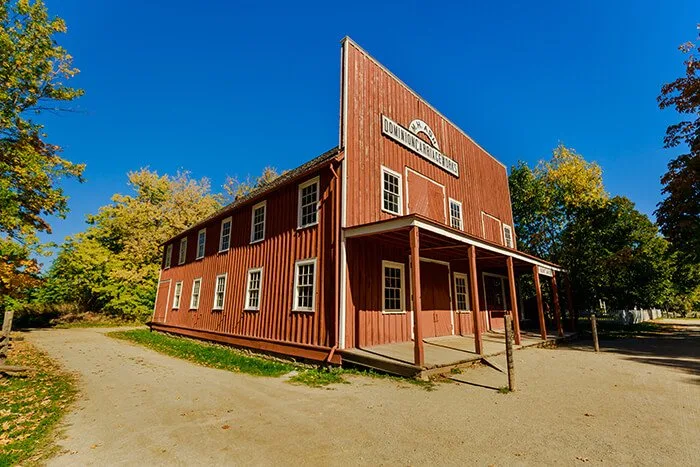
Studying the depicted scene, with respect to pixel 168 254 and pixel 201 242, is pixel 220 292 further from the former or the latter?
pixel 168 254

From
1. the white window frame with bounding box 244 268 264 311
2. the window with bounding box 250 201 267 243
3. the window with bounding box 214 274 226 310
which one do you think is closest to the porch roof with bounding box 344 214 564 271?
the white window frame with bounding box 244 268 264 311

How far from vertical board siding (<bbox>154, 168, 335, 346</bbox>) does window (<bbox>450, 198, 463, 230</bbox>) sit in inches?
265

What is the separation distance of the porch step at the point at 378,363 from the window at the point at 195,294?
10.6m

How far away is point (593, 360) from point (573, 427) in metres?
6.60

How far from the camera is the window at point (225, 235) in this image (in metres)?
15.2

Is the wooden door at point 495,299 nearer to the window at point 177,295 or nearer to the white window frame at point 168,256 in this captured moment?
the window at point 177,295

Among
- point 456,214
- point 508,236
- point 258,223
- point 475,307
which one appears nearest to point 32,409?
point 258,223

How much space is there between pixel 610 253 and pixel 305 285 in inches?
873

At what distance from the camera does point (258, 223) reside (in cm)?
1320

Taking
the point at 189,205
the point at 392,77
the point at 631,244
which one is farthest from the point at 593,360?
the point at 189,205

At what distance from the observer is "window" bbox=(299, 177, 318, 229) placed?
10.8 metres

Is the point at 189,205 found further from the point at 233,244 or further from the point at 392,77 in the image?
the point at 392,77

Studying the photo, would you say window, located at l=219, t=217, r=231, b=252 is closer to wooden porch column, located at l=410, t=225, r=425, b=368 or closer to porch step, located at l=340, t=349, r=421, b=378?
porch step, located at l=340, t=349, r=421, b=378

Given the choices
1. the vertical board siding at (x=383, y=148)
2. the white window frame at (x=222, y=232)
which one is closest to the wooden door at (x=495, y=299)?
the vertical board siding at (x=383, y=148)
